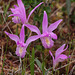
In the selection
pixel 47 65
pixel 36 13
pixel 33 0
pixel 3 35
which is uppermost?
pixel 33 0

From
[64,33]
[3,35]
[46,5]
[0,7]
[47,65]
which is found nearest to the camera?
[47,65]

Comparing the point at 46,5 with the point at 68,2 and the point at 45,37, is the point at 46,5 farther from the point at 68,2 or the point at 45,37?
the point at 45,37

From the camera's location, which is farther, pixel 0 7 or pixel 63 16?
pixel 63 16

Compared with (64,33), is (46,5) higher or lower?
higher

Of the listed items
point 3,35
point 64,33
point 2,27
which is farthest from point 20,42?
point 64,33

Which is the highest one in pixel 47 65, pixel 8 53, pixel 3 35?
pixel 3 35

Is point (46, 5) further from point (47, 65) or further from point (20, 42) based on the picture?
point (20, 42)

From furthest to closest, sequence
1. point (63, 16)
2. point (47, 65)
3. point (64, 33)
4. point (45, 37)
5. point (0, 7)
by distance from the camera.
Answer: point (63, 16) → point (0, 7) → point (64, 33) → point (47, 65) → point (45, 37)

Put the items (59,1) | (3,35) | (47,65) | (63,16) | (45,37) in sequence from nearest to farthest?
1. (45,37)
2. (47,65)
3. (3,35)
4. (63,16)
5. (59,1)

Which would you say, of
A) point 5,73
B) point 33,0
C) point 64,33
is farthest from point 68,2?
point 5,73
